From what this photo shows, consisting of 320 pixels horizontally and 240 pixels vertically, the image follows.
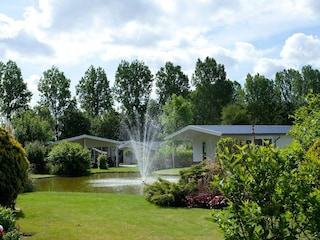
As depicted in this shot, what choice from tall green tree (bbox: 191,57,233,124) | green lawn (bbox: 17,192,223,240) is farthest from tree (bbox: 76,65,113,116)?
green lawn (bbox: 17,192,223,240)

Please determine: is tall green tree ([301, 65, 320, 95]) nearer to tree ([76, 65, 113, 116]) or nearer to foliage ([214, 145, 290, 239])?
tree ([76, 65, 113, 116])

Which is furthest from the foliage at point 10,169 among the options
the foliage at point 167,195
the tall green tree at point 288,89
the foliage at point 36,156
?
the tall green tree at point 288,89

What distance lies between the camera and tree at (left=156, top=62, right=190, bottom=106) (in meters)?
63.9

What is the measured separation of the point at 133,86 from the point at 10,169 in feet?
176

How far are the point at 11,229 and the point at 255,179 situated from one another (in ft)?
15.0

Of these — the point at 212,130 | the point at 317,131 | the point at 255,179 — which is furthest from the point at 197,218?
the point at 212,130

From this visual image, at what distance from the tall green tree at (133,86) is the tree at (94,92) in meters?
1.97

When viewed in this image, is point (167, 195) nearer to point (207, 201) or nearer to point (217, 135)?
point (207, 201)

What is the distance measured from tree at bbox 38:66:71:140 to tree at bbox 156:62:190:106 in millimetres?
14496

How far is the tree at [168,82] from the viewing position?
6394cm

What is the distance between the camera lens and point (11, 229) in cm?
635

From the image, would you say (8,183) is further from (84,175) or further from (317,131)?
(84,175)

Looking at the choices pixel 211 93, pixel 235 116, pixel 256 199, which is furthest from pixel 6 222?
pixel 211 93

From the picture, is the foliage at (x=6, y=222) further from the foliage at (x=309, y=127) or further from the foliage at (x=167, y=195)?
the foliage at (x=309, y=127)
